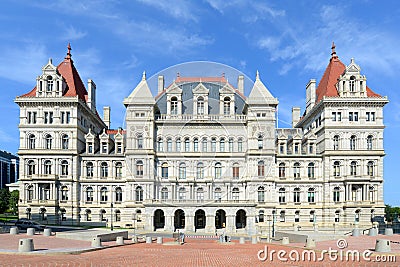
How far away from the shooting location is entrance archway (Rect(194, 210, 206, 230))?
2687 inches

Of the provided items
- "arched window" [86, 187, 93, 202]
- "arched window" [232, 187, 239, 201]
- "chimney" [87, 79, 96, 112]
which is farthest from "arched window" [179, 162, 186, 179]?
"chimney" [87, 79, 96, 112]

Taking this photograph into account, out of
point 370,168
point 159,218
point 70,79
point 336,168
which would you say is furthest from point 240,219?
point 70,79

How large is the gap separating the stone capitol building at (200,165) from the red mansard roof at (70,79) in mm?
519

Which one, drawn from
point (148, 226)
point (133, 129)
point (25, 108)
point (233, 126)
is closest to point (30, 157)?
point (25, 108)

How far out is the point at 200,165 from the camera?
7069cm

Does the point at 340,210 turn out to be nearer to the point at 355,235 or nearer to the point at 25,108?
the point at 355,235

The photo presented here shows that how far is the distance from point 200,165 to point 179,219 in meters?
9.24

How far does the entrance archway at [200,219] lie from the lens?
6825cm

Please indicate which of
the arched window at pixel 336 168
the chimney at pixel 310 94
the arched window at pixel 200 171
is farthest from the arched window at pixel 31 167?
the chimney at pixel 310 94

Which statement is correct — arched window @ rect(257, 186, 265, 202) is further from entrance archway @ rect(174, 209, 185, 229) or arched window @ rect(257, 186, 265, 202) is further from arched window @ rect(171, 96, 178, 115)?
arched window @ rect(171, 96, 178, 115)

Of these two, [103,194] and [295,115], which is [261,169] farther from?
[103,194]

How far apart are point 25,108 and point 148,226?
1061 inches

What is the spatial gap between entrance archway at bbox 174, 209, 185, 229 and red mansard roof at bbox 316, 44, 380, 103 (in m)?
29.7

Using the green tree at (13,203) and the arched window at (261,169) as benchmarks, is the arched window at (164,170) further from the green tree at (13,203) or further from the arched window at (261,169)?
the green tree at (13,203)
